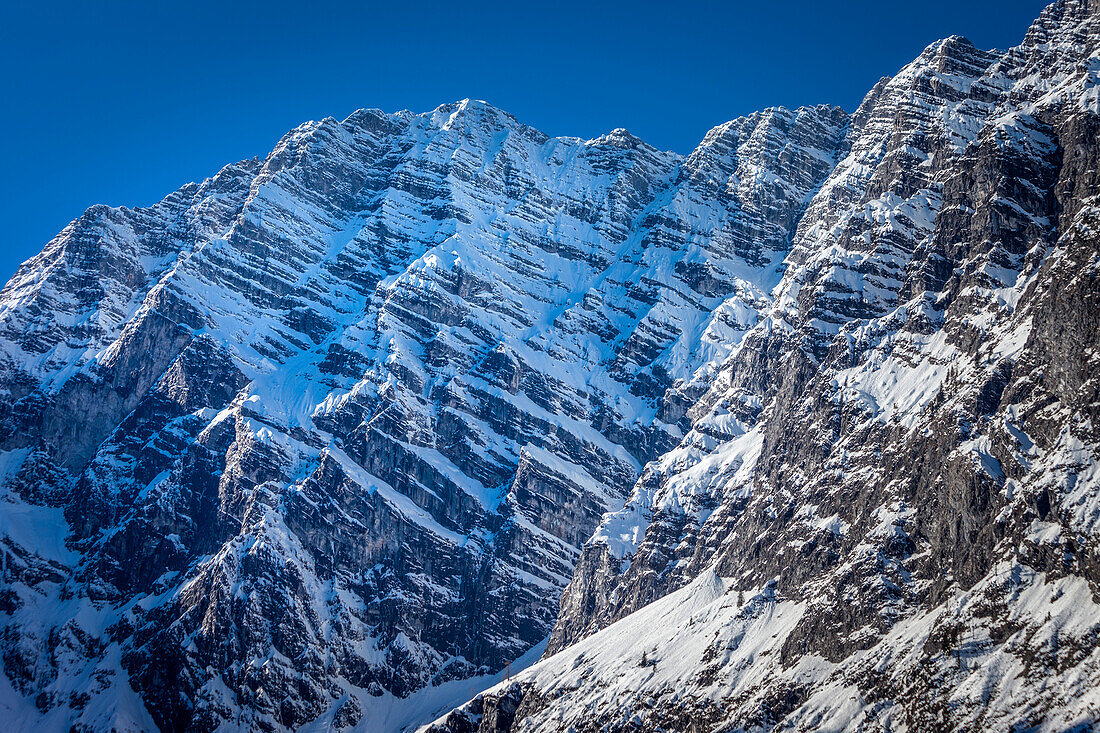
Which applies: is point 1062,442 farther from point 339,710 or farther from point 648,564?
point 339,710

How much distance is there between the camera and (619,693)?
14962 centimetres

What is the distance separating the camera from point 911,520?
140250 millimetres

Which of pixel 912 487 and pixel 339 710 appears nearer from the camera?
pixel 912 487

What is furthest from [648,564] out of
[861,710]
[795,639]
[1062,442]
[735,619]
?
[1062,442]

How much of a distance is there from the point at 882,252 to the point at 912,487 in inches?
2681

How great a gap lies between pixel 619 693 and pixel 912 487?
50205 mm

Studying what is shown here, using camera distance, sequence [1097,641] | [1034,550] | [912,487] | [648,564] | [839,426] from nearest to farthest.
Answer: [1097,641], [1034,550], [912,487], [839,426], [648,564]

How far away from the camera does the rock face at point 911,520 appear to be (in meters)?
117

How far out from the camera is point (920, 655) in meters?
122

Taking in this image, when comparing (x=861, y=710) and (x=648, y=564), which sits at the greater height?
(x=648, y=564)

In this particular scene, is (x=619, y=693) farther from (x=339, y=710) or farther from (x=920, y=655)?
(x=339, y=710)

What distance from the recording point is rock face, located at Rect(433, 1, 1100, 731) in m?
117

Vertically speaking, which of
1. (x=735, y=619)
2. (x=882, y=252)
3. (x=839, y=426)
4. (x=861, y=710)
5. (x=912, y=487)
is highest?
(x=882, y=252)

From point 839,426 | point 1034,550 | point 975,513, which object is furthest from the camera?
point 839,426
